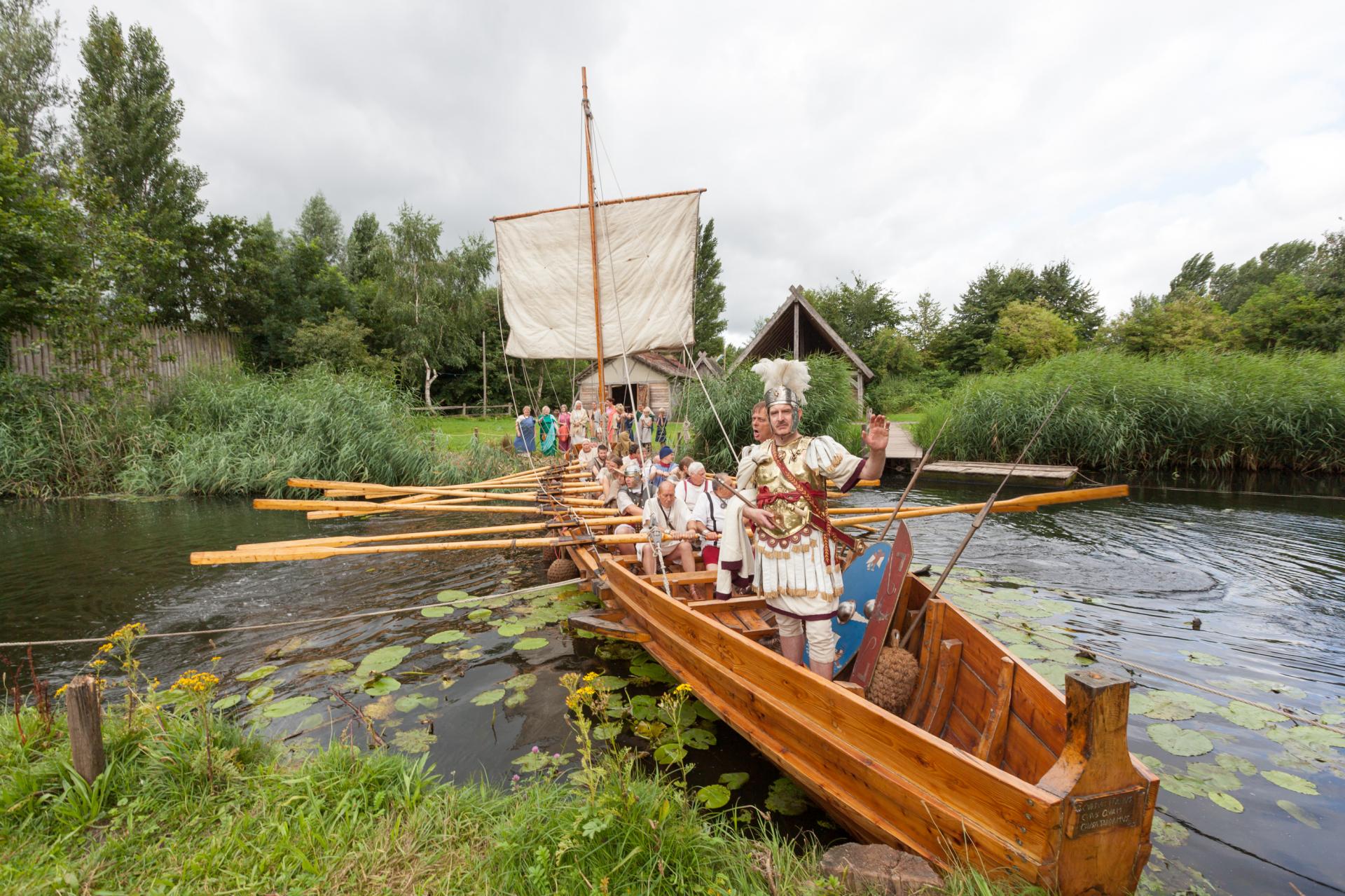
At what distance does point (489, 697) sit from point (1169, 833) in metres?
4.35

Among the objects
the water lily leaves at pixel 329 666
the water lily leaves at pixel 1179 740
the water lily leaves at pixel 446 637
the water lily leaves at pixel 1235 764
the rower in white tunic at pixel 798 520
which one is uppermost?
the rower in white tunic at pixel 798 520

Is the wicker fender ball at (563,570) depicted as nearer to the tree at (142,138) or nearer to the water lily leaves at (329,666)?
the water lily leaves at (329,666)

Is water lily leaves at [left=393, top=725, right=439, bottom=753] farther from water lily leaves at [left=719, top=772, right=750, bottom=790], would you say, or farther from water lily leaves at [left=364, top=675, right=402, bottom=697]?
water lily leaves at [left=719, top=772, right=750, bottom=790]

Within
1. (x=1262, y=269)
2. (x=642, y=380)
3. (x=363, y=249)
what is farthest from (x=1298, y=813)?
(x=1262, y=269)

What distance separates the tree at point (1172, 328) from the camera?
97.9ft

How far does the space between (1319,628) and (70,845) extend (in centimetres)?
955

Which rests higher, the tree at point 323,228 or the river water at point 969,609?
the tree at point 323,228

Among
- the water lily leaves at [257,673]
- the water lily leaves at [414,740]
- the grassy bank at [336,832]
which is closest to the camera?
the grassy bank at [336,832]

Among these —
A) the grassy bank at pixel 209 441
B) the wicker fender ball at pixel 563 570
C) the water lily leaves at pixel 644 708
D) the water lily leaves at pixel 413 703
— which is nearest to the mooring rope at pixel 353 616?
the wicker fender ball at pixel 563 570

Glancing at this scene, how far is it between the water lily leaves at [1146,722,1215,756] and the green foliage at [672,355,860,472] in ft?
39.8

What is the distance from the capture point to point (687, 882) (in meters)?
2.35

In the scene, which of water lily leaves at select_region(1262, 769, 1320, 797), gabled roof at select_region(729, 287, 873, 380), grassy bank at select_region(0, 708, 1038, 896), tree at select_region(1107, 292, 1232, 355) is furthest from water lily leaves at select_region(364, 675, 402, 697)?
tree at select_region(1107, 292, 1232, 355)

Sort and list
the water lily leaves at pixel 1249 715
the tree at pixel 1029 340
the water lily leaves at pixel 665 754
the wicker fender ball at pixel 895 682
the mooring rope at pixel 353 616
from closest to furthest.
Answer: the wicker fender ball at pixel 895 682
the water lily leaves at pixel 665 754
the water lily leaves at pixel 1249 715
the mooring rope at pixel 353 616
the tree at pixel 1029 340

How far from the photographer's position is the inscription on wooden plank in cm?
195
